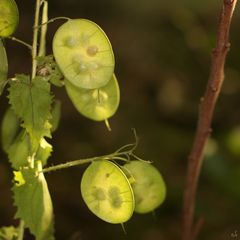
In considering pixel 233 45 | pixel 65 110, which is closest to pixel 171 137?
pixel 233 45

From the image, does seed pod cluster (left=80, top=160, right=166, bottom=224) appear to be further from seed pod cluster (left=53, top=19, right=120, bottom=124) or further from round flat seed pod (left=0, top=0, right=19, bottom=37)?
round flat seed pod (left=0, top=0, right=19, bottom=37)

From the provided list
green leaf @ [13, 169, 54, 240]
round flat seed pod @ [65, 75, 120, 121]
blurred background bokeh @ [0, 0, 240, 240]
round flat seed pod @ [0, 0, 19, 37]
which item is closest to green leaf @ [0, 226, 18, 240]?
green leaf @ [13, 169, 54, 240]

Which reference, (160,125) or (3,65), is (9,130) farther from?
(160,125)

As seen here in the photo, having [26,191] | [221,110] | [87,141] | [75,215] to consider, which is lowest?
[75,215]

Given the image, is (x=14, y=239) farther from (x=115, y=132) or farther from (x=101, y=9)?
(x=101, y=9)

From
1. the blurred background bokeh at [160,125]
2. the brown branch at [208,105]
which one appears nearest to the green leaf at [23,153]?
the brown branch at [208,105]

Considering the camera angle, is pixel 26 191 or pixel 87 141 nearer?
pixel 26 191
